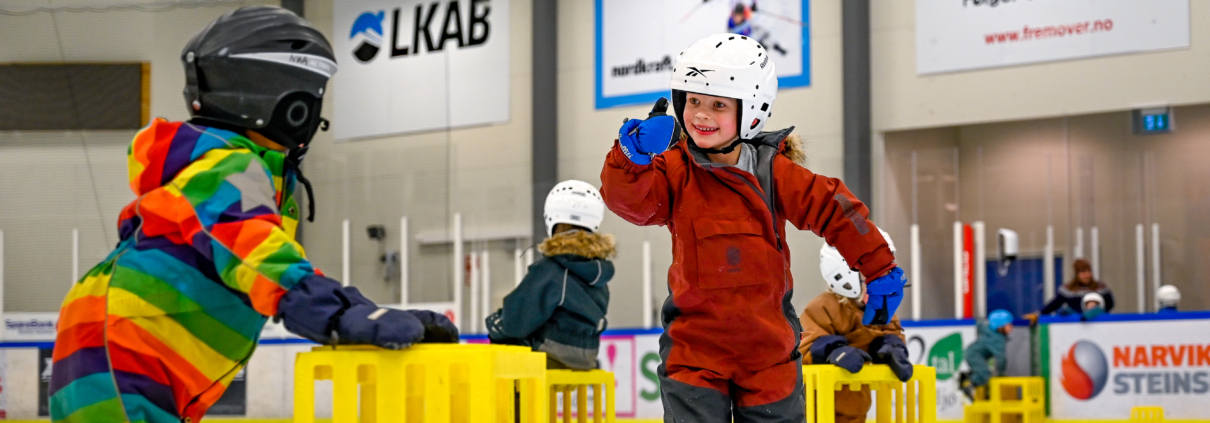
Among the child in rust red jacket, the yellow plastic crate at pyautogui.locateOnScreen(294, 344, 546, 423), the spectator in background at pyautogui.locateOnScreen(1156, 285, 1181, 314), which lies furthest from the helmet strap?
the spectator in background at pyautogui.locateOnScreen(1156, 285, 1181, 314)

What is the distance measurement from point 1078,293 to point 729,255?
26.4 feet

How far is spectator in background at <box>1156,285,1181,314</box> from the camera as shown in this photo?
10086mm

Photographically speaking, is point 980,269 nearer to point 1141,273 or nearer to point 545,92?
point 1141,273

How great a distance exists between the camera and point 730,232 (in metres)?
3.26

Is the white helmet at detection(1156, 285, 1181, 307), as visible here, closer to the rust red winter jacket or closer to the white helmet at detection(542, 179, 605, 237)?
the white helmet at detection(542, 179, 605, 237)

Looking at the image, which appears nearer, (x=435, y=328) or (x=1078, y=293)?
(x=435, y=328)

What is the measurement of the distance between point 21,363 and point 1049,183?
373 inches

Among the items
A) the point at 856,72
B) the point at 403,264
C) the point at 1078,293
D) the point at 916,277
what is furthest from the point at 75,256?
the point at 1078,293

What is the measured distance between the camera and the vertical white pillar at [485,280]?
11.4 meters

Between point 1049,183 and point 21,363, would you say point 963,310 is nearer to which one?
point 1049,183

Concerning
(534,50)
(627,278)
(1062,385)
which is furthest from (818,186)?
(534,50)

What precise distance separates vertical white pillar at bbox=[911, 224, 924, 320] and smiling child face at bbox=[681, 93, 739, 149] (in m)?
7.87

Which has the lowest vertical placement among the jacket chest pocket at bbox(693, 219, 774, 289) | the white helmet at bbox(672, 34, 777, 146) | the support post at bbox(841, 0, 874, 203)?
the jacket chest pocket at bbox(693, 219, 774, 289)

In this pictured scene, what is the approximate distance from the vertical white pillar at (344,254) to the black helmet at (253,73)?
830 cm
